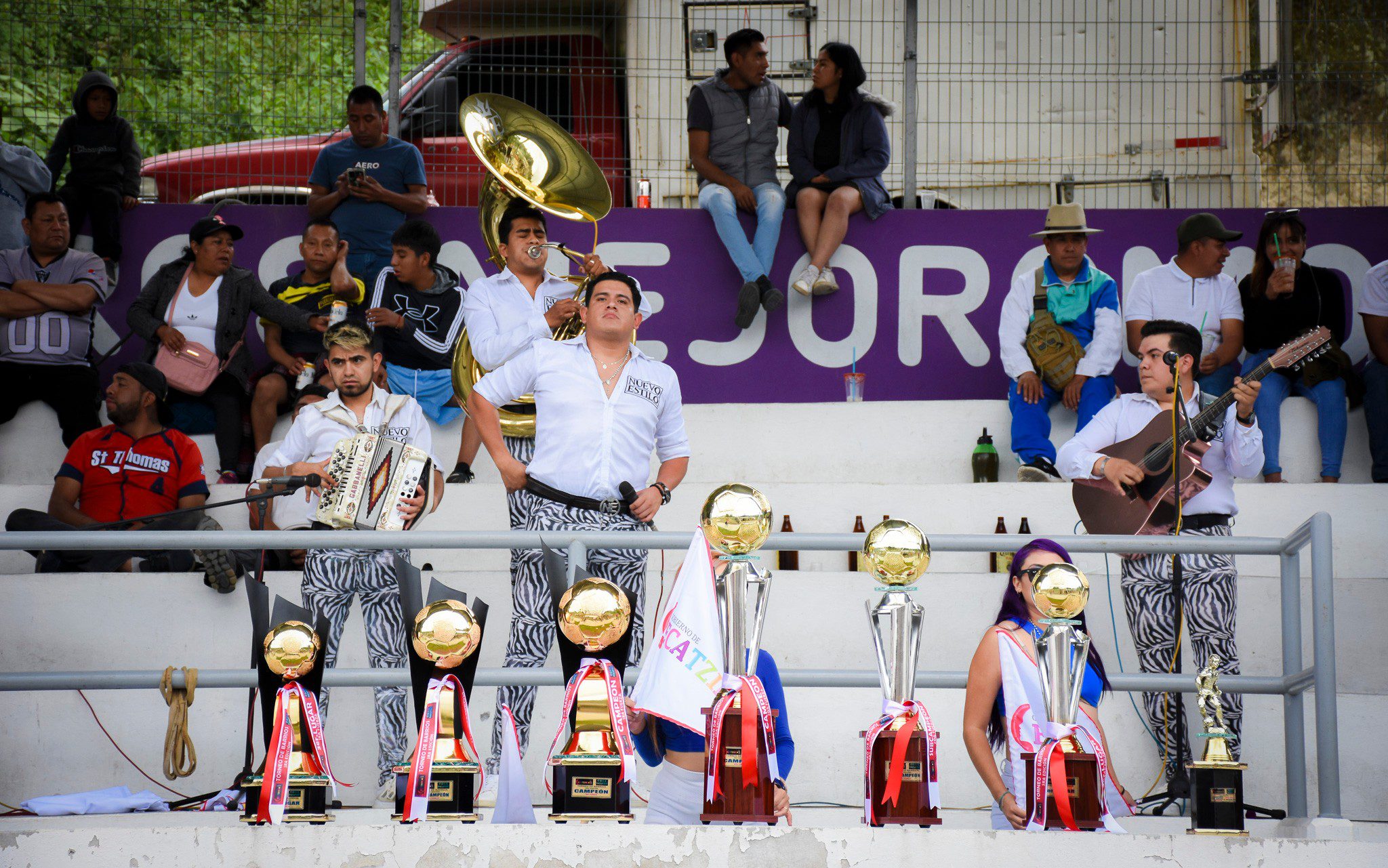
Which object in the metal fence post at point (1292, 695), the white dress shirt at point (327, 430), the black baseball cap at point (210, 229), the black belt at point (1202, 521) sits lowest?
the metal fence post at point (1292, 695)

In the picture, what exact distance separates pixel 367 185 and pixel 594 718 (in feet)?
17.6

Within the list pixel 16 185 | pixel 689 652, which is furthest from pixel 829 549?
pixel 16 185

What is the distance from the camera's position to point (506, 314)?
560cm

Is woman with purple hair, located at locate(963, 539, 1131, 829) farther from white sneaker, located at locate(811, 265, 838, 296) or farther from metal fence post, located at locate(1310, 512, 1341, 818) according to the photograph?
white sneaker, located at locate(811, 265, 838, 296)

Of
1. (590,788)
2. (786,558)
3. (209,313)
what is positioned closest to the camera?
(590,788)

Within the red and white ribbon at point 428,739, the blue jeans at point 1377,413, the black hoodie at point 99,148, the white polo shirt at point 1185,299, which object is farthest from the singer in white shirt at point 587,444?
the black hoodie at point 99,148

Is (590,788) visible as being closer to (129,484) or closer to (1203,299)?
(129,484)

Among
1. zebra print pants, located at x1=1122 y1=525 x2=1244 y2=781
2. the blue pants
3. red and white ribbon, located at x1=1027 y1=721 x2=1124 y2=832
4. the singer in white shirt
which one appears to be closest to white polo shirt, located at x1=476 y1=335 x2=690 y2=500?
the singer in white shirt

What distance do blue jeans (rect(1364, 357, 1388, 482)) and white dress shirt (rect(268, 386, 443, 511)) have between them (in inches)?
172

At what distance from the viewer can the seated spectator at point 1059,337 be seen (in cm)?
707

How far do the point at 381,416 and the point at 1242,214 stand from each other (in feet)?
16.8

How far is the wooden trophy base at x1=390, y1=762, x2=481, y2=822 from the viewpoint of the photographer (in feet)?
8.73

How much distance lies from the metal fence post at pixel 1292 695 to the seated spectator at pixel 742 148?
394 centimetres

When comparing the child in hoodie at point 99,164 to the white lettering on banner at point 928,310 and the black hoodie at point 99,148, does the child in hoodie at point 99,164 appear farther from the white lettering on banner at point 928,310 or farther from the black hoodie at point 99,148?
the white lettering on banner at point 928,310
